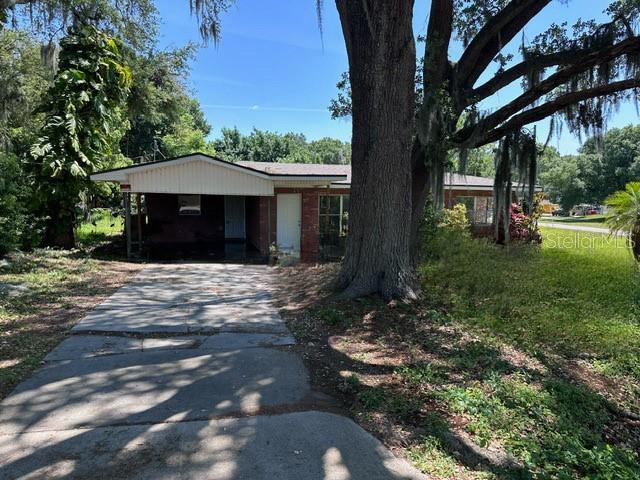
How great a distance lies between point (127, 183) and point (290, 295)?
6.87 meters

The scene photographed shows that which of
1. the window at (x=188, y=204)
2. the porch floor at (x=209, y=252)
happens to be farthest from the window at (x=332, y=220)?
the window at (x=188, y=204)

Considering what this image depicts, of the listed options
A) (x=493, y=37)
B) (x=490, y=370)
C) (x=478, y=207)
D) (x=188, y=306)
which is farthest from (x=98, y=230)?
(x=490, y=370)

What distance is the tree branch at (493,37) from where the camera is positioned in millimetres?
7641

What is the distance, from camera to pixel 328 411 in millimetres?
3336

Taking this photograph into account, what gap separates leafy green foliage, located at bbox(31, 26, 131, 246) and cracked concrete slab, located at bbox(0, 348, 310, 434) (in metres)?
8.99

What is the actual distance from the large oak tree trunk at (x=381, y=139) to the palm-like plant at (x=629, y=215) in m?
7.54

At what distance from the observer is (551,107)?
7.24 meters

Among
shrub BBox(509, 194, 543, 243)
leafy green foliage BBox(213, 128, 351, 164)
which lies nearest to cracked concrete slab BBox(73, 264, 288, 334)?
shrub BBox(509, 194, 543, 243)

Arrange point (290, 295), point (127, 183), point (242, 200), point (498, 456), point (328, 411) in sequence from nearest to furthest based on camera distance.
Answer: point (498, 456) → point (328, 411) → point (290, 295) → point (127, 183) → point (242, 200)

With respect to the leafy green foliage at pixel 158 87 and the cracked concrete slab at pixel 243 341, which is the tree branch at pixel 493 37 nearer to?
the cracked concrete slab at pixel 243 341

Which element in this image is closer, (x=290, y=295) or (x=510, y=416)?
(x=510, y=416)

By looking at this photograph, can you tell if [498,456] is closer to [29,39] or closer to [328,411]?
[328,411]

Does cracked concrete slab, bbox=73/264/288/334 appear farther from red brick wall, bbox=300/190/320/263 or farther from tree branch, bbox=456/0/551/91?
tree branch, bbox=456/0/551/91

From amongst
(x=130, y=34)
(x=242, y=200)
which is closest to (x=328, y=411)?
(x=130, y=34)
